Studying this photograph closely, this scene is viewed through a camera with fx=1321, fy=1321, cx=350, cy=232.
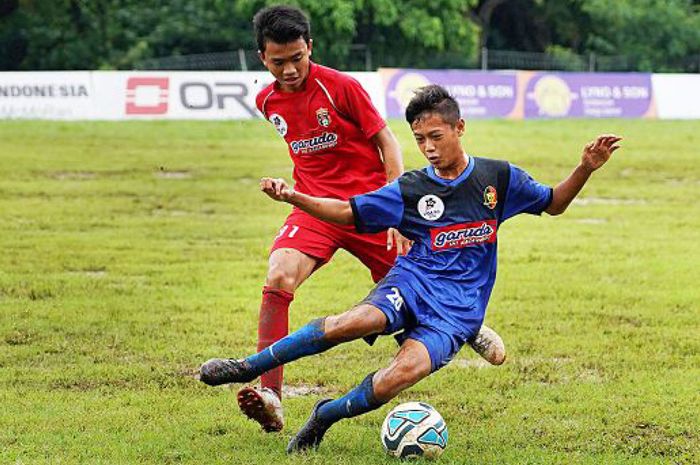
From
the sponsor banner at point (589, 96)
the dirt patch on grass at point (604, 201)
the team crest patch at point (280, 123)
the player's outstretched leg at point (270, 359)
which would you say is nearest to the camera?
the player's outstretched leg at point (270, 359)

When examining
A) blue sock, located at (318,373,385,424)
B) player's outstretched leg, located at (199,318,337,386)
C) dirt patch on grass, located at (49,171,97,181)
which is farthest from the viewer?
dirt patch on grass, located at (49,171,97,181)

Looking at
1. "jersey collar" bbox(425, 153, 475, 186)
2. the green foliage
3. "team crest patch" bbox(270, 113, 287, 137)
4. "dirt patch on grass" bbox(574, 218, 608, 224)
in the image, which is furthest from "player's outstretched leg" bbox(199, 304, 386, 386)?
the green foliage

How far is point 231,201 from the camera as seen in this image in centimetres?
1554

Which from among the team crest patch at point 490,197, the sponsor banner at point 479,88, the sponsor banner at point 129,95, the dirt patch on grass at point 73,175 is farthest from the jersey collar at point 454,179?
the sponsor banner at point 479,88

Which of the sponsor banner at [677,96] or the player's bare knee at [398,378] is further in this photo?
the sponsor banner at [677,96]

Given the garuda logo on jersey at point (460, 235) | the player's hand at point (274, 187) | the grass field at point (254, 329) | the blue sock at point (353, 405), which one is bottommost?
the grass field at point (254, 329)

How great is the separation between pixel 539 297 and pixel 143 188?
26.4 ft

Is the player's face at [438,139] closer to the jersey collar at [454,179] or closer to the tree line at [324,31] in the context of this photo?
the jersey collar at [454,179]

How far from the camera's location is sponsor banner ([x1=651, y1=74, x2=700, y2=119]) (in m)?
30.5

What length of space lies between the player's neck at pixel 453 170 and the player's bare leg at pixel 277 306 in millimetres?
892

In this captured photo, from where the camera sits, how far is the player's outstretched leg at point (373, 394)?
5.27 meters

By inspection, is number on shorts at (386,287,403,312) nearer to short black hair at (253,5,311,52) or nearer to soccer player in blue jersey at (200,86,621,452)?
soccer player in blue jersey at (200,86,621,452)

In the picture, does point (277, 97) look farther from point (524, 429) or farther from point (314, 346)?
point (524, 429)

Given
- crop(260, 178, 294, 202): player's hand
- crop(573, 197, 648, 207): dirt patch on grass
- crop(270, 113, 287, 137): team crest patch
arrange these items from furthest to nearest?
crop(573, 197, 648, 207): dirt patch on grass, crop(270, 113, 287, 137): team crest patch, crop(260, 178, 294, 202): player's hand
